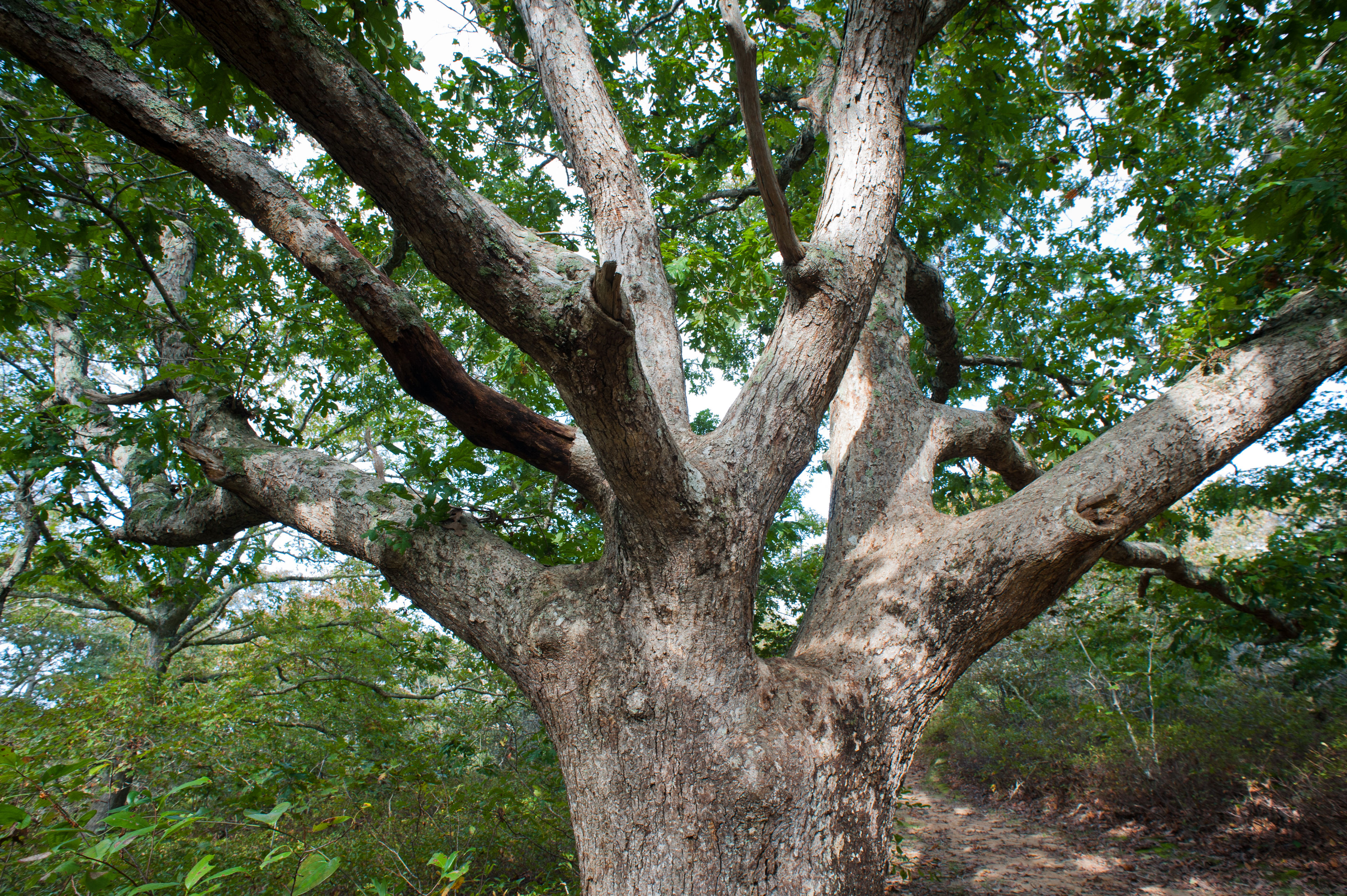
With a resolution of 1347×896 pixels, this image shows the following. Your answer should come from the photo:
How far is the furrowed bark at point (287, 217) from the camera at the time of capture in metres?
1.93

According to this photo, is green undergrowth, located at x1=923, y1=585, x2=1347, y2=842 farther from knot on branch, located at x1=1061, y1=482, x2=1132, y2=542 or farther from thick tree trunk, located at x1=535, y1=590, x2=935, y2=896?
thick tree trunk, located at x1=535, y1=590, x2=935, y2=896

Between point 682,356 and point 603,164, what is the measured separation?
3.73ft

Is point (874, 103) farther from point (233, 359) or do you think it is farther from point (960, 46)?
point (233, 359)

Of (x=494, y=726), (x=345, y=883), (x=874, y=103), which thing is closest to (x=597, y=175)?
(x=874, y=103)

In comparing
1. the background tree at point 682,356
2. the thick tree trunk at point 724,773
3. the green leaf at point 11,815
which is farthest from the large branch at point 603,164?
the green leaf at point 11,815

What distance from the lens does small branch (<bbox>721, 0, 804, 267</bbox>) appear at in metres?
1.60

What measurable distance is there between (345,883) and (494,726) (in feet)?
26.4

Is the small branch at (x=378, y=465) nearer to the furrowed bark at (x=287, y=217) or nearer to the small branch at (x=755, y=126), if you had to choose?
the furrowed bark at (x=287, y=217)

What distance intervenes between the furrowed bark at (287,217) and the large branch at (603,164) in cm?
96

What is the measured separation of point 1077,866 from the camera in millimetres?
5613

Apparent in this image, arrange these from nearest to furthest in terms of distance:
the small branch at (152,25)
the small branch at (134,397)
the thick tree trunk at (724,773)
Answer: the thick tree trunk at (724,773)
the small branch at (152,25)
the small branch at (134,397)

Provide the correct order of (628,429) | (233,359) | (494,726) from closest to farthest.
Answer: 1. (628,429)
2. (233,359)
3. (494,726)

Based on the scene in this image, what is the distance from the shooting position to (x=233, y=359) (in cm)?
360

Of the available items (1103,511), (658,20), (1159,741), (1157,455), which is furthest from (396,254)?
(1159,741)
